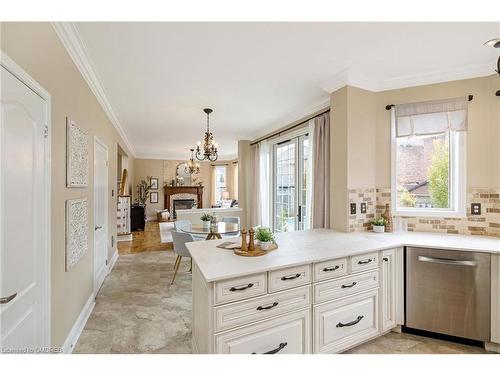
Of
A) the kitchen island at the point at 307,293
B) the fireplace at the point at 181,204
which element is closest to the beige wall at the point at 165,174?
the fireplace at the point at 181,204

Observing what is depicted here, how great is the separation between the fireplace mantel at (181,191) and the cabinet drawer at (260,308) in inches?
353

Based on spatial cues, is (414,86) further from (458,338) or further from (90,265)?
(90,265)

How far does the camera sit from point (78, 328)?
7.14 feet

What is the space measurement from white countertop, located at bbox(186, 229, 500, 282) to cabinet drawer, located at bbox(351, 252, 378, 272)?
7 cm

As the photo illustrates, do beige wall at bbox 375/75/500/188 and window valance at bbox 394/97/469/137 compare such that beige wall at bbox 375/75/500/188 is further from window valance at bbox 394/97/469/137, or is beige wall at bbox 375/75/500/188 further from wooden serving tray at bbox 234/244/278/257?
wooden serving tray at bbox 234/244/278/257

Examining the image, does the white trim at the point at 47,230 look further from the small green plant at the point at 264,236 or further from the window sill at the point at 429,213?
the window sill at the point at 429,213

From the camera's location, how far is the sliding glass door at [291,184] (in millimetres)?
4180

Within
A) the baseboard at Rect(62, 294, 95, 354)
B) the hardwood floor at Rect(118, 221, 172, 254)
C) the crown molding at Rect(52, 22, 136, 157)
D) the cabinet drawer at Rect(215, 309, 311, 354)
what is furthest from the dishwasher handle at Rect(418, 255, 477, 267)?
the hardwood floor at Rect(118, 221, 172, 254)

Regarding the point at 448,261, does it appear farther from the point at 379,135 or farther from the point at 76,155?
the point at 76,155

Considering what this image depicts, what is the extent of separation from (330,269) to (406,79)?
239 cm

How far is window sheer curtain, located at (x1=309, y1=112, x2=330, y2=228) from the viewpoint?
3211 millimetres

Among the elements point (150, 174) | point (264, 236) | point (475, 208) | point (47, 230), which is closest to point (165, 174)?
point (150, 174)

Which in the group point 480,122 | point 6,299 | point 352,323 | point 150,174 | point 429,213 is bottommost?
point 352,323

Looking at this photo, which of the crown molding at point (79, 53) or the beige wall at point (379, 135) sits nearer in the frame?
the crown molding at point (79, 53)
